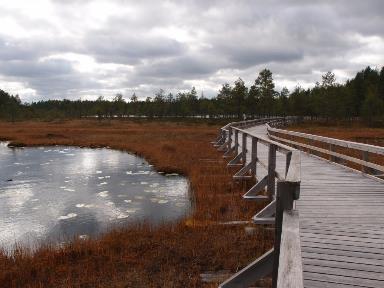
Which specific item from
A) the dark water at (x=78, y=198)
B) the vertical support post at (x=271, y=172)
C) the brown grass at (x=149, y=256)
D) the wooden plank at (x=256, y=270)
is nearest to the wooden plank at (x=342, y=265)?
the wooden plank at (x=256, y=270)

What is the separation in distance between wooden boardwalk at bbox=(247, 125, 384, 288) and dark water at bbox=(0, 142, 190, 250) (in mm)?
5514

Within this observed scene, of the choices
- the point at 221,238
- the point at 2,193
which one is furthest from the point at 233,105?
the point at 221,238

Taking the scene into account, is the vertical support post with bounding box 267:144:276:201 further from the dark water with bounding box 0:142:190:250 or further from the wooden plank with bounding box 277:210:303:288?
the wooden plank with bounding box 277:210:303:288

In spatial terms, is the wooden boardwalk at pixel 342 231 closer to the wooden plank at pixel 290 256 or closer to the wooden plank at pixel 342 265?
the wooden plank at pixel 342 265

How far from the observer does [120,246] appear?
8758 millimetres

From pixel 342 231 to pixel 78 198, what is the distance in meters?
11.9

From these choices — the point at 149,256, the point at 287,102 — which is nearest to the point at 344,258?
the point at 149,256

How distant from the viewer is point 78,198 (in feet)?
50.6

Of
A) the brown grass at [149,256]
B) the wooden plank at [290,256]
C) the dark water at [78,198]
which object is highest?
the wooden plank at [290,256]

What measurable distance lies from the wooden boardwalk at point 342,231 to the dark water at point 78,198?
5514 millimetres

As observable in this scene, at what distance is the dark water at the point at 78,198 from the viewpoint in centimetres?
1160

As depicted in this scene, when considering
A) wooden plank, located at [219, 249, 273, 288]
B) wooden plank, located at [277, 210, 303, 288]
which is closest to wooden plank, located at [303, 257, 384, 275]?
wooden plank, located at [219, 249, 273, 288]

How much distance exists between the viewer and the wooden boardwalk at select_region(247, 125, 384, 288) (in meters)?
4.36

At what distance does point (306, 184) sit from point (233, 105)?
6894 cm
